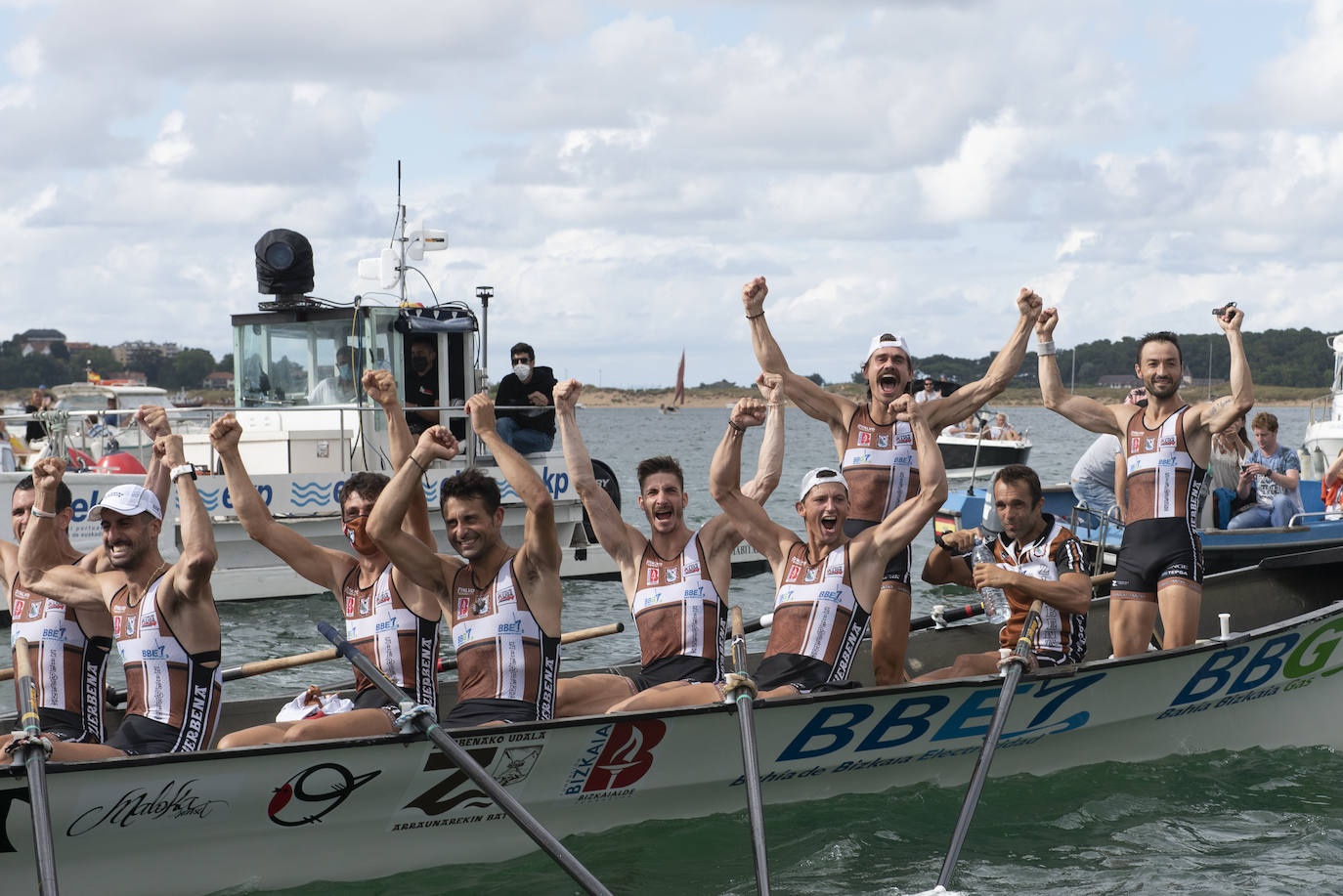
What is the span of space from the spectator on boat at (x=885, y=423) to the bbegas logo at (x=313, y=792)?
9.12 ft

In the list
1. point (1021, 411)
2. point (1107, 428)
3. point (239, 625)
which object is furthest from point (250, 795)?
point (1021, 411)

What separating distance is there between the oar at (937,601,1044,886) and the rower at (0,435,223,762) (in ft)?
10.5

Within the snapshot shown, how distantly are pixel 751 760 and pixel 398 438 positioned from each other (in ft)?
7.80

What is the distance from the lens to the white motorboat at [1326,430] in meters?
16.2

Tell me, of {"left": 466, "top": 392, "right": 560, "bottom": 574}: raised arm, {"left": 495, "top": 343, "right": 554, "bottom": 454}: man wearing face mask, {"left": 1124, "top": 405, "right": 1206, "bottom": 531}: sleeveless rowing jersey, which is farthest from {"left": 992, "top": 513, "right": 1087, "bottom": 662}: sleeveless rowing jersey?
{"left": 495, "top": 343, "right": 554, "bottom": 454}: man wearing face mask

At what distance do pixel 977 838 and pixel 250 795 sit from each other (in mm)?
3537

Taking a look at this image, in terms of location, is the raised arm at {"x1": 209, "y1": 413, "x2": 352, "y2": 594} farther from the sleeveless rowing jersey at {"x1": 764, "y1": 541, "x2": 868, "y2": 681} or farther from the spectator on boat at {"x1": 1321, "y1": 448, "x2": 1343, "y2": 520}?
the spectator on boat at {"x1": 1321, "y1": 448, "x2": 1343, "y2": 520}

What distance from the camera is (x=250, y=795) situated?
5.40 meters

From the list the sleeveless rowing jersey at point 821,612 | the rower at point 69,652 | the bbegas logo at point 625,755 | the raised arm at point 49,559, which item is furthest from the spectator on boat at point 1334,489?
the raised arm at point 49,559

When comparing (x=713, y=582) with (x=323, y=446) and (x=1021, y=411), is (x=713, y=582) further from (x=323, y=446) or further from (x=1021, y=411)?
(x=1021, y=411)

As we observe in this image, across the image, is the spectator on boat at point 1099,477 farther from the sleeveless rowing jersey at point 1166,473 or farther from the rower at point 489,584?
the rower at point 489,584

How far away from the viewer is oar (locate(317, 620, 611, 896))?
5086 mm

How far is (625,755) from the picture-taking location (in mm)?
6016

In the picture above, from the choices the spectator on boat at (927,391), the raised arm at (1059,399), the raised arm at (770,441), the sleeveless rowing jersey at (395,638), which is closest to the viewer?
the sleeveless rowing jersey at (395,638)
